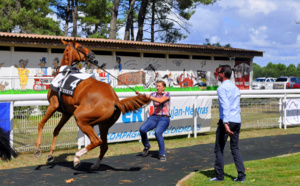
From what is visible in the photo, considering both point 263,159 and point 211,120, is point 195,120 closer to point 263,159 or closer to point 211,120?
point 211,120

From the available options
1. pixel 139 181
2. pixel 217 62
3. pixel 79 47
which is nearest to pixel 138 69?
pixel 217 62

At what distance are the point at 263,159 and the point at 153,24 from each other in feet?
94.2

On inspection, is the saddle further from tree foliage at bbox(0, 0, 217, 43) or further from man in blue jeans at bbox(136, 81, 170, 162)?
tree foliage at bbox(0, 0, 217, 43)

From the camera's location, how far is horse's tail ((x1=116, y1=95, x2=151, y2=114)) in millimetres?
6845

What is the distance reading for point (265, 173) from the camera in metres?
6.84

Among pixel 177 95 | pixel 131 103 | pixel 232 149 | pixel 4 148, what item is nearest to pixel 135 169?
pixel 131 103

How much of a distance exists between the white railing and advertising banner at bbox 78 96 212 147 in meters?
0.24

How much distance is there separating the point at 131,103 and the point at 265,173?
302cm

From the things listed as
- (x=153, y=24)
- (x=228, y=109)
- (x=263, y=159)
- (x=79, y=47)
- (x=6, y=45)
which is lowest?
(x=263, y=159)

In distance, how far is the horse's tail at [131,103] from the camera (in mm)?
6845

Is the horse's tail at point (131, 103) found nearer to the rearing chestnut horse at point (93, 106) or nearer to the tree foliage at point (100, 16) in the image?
the rearing chestnut horse at point (93, 106)

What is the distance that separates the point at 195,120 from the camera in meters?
11.8

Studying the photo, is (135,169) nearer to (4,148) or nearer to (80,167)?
(80,167)

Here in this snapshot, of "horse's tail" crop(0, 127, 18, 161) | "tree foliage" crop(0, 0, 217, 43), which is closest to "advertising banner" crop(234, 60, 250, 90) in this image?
"tree foliage" crop(0, 0, 217, 43)
